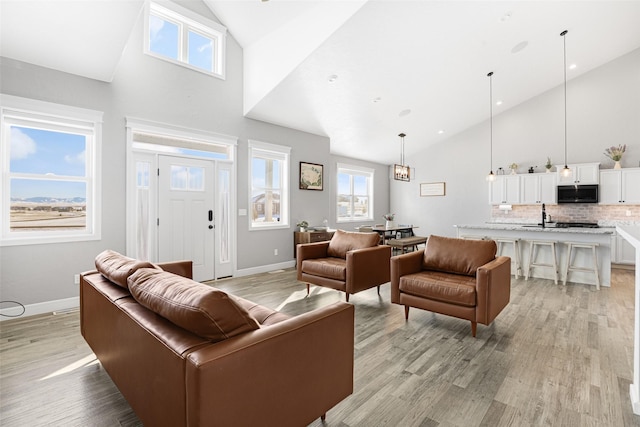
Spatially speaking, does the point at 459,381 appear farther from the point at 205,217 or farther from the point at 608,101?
the point at 608,101

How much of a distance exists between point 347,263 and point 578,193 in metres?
6.11

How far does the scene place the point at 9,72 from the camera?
3.38 metres

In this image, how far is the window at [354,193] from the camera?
855 cm

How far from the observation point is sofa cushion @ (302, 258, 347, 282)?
3881 millimetres

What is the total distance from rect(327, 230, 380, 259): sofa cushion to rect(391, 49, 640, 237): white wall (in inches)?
173

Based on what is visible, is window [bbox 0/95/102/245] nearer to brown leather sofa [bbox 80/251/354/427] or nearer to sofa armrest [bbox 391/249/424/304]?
brown leather sofa [bbox 80/251/354/427]

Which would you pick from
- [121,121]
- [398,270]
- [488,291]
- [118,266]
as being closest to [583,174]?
[488,291]

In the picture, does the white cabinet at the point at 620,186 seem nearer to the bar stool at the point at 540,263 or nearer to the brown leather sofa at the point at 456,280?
the bar stool at the point at 540,263

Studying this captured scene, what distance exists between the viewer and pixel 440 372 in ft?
7.56

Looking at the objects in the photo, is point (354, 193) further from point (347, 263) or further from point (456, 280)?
point (456, 280)

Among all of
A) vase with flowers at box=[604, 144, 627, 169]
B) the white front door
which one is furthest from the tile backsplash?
the white front door

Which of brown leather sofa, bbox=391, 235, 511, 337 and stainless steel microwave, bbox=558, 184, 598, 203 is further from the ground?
stainless steel microwave, bbox=558, 184, 598, 203

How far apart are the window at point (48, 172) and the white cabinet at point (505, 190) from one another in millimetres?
8206

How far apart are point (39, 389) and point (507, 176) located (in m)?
8.84
